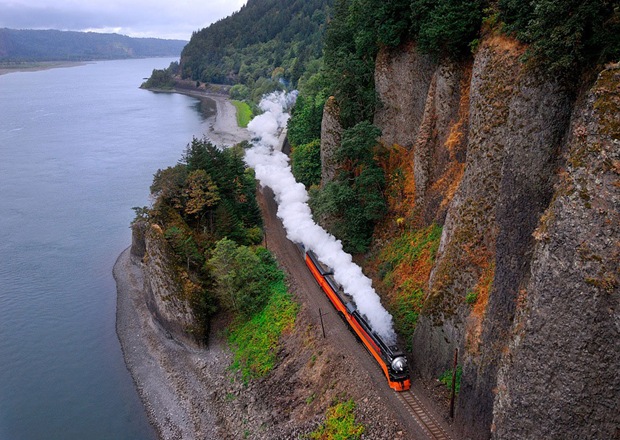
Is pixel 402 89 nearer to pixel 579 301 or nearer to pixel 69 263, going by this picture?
pixel 579 301

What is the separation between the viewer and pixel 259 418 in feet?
98.9

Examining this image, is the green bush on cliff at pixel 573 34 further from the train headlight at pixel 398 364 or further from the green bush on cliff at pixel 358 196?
the green bush on cliff at pixel 358 196

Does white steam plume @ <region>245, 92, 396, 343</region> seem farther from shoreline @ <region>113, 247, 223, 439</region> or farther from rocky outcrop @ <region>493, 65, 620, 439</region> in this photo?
shoreline @ <region>113, 247, 223, 439</region>

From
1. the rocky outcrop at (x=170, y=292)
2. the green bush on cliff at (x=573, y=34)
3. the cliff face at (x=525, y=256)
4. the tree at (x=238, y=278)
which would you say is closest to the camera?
the cliff face at (x=525, y=256)

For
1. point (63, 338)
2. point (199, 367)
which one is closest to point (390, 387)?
point (199, 367)

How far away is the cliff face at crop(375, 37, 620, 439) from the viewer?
1603cm

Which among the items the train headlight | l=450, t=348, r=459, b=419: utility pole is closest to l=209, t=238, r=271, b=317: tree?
the train headlight

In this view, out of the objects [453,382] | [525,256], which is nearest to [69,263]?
[453,382]

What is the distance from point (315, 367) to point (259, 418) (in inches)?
182

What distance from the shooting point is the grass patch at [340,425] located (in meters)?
25.1

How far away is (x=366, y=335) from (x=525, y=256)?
34.5ft

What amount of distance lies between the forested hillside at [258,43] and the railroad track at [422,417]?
97.4 meters

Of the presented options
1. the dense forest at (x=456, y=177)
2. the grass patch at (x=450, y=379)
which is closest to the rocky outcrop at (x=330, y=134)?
the dense forest at (x=456, y=177)

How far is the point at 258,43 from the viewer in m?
165
